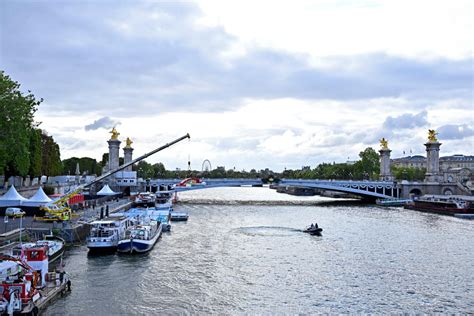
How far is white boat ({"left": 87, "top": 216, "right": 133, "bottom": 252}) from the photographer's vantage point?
4119 cm

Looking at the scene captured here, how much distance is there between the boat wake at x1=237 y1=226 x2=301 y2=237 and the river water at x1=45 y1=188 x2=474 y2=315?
12 cm

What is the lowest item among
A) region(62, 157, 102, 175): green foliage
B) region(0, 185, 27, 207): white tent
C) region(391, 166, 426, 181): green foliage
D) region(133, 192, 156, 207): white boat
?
region(133, 192, 156, 207): white boat

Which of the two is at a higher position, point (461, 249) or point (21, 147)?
point (21, 147)

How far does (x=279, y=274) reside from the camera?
116 ft

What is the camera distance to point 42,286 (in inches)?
1043

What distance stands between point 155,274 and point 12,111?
19.2 m

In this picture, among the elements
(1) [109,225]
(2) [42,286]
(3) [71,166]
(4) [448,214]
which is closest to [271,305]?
(2) [42,286]

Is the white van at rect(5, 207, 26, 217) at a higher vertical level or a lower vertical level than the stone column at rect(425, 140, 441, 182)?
lower

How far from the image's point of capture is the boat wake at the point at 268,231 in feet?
181

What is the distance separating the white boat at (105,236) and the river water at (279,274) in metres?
1.29

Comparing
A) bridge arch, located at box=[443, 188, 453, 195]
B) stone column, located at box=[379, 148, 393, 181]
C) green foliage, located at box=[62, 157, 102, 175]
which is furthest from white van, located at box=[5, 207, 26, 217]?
green foliage, located at box=[62, 157, 102, 175]

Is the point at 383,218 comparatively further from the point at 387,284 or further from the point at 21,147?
the point at 21,147

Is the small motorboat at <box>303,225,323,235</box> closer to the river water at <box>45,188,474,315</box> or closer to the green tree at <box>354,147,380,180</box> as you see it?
the river water at <box>45,188,474,315</box>

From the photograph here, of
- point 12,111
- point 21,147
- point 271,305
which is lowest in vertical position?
point 271,305
